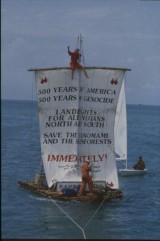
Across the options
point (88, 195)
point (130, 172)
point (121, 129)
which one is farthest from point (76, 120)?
point (121, 129)

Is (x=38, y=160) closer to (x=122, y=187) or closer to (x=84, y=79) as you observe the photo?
(x=122, y=187)

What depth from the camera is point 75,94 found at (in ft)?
106

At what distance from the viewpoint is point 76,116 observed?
107 ft

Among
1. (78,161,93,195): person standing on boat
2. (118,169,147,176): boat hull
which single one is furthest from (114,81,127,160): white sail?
(78,161,93,195): person standing on boat

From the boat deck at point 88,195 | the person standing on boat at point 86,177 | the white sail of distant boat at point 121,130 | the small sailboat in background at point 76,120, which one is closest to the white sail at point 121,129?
the white sail of distant boat at point 121,130

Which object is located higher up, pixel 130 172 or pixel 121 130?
pixel 121 130

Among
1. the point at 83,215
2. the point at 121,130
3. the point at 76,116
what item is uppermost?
the point at 76,116

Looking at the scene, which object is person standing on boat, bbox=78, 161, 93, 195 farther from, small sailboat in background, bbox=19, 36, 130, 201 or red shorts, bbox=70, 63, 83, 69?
red shorts, bbox=70, 63, 83, 69

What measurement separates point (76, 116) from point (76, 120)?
23 cm

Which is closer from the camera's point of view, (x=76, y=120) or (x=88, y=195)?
(x=88, y=195)

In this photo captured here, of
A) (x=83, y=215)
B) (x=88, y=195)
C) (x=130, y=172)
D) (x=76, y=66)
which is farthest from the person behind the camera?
(x=130, y=172)

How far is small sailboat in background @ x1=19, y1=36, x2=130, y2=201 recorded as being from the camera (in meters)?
32.5

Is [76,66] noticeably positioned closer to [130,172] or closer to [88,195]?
[88,195]

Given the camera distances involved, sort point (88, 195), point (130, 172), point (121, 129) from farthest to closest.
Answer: point (121, 129) → point (130, 172) → point (88, 195)
